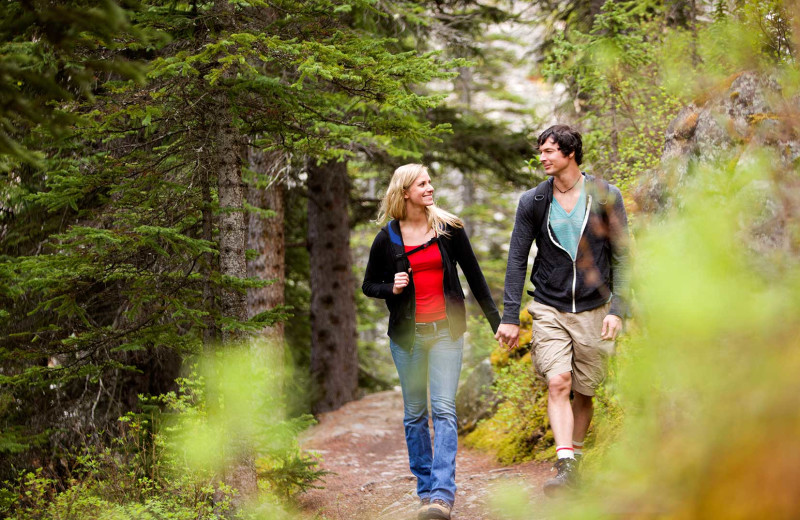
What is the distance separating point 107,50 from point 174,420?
3.04 meters

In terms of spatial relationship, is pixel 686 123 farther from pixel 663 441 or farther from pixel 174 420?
pixel 174 420

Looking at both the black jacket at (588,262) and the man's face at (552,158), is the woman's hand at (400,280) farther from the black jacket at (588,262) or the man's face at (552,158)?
the man's face at (552,158)

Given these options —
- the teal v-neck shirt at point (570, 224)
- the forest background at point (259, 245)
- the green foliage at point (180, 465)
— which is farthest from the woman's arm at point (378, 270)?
the teal v-neck shirt at point (570, 224)

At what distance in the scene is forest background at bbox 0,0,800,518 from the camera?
2.09 m

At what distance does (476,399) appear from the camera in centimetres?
898

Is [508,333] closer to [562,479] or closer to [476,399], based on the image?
[562,479]

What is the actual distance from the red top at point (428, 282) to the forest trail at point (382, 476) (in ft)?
4.30

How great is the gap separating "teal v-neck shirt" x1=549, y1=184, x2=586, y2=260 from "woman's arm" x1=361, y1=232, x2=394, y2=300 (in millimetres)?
1259

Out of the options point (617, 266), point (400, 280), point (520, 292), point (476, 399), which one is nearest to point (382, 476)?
point (476, 399)

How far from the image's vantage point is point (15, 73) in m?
2.70

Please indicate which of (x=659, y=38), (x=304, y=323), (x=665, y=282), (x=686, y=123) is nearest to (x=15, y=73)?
(x=665, y=282)

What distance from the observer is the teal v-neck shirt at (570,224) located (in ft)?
14.9

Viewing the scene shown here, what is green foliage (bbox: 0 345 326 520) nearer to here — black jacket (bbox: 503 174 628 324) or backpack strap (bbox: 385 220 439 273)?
backpack strap (bbox: 385 220 439 273)

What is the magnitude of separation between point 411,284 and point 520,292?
82cm
